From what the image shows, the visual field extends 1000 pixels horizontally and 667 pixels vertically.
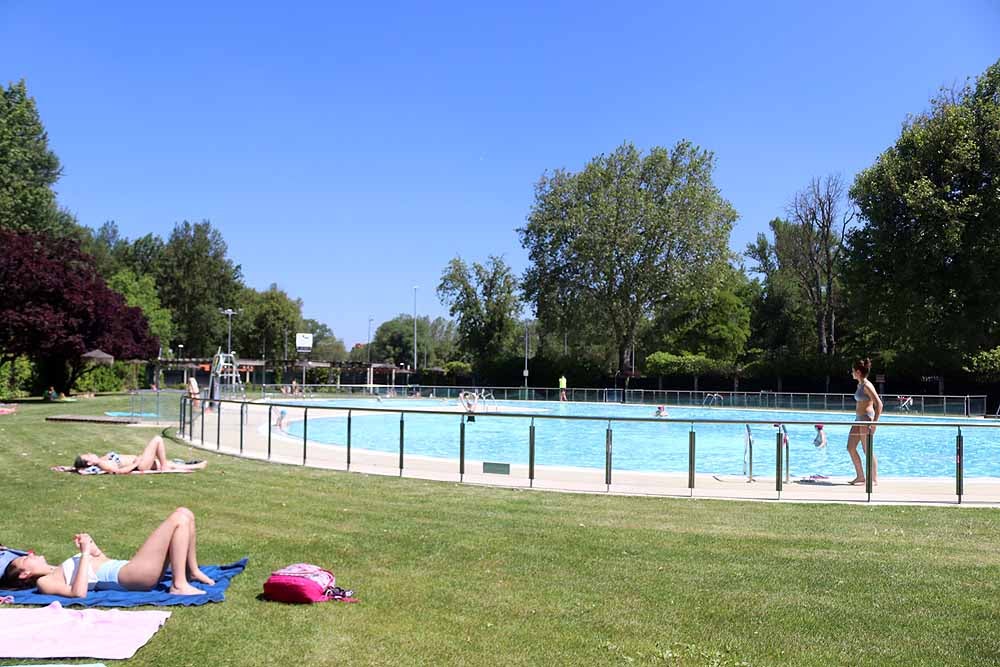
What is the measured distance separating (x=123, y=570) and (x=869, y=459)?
9.48 m

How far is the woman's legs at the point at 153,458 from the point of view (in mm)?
12789

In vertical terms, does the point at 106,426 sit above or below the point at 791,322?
below

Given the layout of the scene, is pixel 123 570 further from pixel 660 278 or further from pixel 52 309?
pixel 660 278

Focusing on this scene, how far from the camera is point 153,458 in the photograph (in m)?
13.0

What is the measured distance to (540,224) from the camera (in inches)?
2324

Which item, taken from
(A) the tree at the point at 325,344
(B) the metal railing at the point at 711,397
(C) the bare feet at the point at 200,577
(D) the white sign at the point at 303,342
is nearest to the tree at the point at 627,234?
(B) the metal railing at the point at 711,397

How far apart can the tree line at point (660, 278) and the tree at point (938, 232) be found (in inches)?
3.9

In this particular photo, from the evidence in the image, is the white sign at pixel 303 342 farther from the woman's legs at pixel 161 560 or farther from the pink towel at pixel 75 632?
the pink towel at pixel 75 632

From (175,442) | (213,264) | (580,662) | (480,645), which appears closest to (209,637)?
(480,645)

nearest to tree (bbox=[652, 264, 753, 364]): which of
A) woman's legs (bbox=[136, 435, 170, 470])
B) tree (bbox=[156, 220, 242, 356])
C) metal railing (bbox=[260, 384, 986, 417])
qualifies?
metal railing (bbox=[260, 384, 986, 417])

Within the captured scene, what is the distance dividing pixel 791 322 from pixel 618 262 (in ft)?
82.7

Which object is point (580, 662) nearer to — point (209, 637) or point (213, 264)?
point (209, 637)

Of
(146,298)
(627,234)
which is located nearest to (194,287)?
(146,298)

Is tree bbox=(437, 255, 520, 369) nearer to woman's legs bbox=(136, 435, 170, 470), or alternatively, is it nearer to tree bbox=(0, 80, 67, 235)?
tree bbox=(0, 80, 67, 235)
